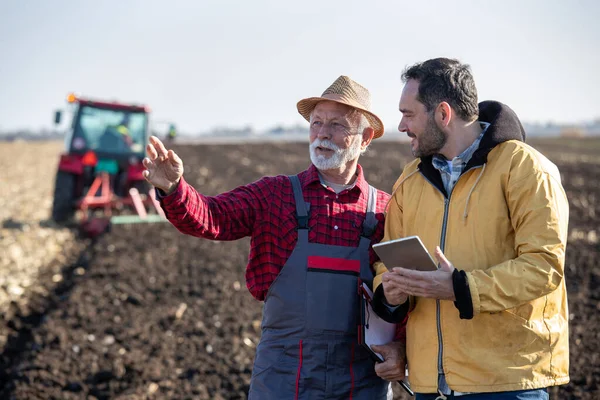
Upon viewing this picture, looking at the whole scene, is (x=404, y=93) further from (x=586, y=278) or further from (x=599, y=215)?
(x=599, y=215)

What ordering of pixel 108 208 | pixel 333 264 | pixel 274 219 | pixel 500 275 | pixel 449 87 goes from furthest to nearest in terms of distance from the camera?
pixel 108 208
pixel 274 219
pixel 333 264
pixel 449 87
pixel 500 275

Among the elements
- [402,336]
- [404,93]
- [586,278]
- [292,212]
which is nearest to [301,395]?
[402,336]

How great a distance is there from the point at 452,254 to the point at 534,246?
0.31 meters

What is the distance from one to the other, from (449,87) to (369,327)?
1023 millimetres

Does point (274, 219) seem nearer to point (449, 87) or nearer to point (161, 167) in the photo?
point (161, 167)

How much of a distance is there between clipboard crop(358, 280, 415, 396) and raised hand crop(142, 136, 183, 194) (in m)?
0.90

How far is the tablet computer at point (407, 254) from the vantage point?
227 cm

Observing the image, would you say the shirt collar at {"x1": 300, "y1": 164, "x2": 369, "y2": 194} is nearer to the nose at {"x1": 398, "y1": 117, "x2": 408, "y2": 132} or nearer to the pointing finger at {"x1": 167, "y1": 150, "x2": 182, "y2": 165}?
the nose at {"x1": 398, "y1": 117, "x2": 408, "y2": 132}

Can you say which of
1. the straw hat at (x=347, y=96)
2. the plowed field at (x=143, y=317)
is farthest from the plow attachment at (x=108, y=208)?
the straw hat at (x=347, y=96)

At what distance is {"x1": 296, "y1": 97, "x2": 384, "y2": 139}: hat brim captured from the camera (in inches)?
117

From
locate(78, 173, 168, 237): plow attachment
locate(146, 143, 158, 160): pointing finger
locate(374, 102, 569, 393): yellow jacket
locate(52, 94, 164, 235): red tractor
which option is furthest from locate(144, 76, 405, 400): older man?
locate(52, 94, 164, 235): red tractor

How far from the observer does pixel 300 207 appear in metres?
2.84

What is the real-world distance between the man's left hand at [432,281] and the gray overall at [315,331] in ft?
1.53

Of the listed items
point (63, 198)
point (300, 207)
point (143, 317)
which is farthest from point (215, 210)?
point (63, 198)
